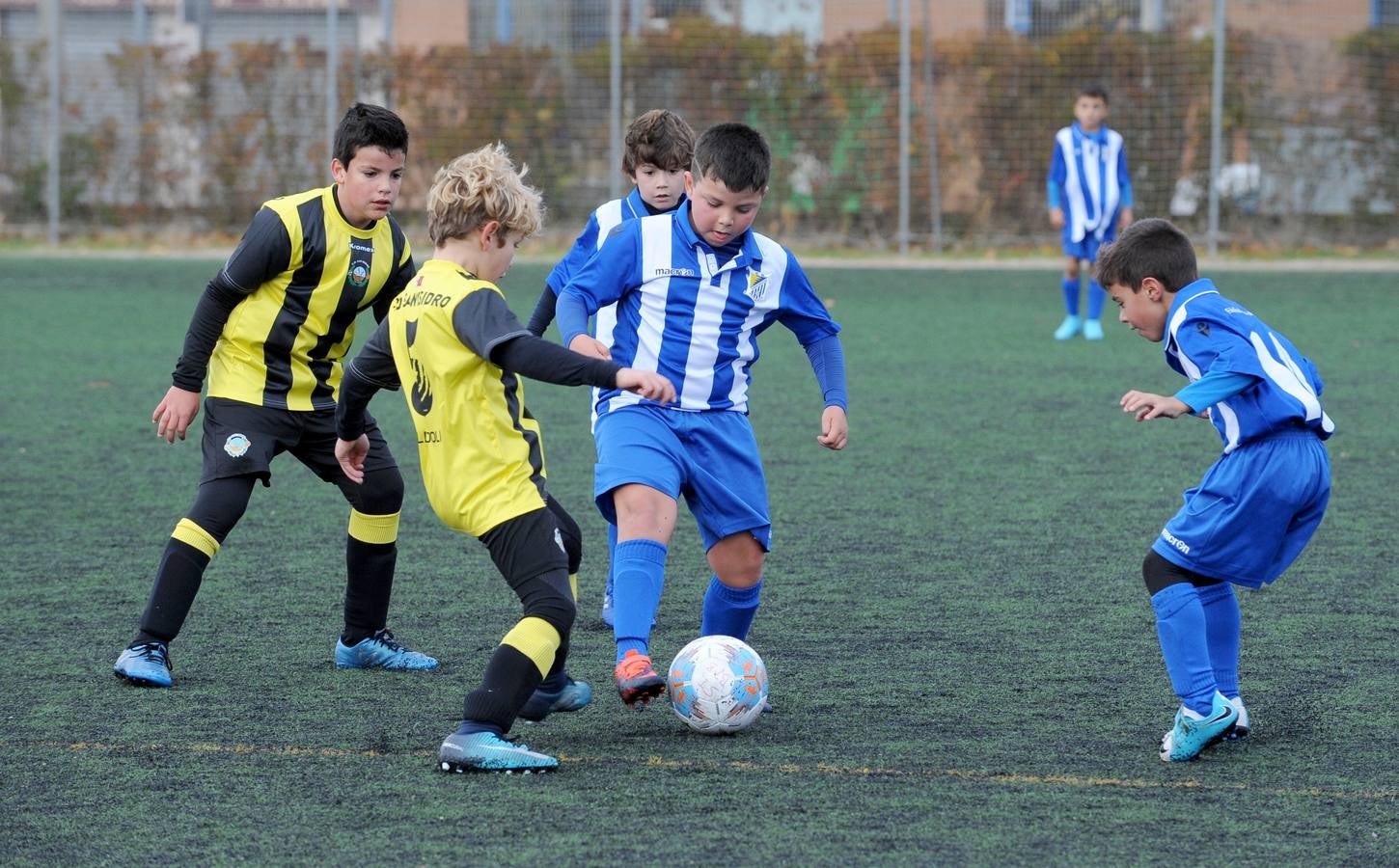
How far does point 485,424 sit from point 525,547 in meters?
0.28

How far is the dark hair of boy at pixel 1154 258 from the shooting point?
3.76 m

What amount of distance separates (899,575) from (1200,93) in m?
13.6

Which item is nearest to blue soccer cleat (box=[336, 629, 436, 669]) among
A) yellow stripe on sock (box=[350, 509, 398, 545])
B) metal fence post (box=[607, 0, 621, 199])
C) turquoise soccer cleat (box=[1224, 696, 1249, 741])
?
yellow stripe on sock (box=[350, 509, 398, 545])

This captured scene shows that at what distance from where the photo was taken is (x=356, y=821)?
323 centimetres

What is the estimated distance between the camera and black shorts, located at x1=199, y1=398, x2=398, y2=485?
436cm

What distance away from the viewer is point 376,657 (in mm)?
4387

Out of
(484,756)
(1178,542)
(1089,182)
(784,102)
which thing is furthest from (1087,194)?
(484,756)

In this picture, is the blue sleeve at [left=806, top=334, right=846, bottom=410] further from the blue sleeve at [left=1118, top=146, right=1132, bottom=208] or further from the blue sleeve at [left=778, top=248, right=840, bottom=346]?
the blue sleeve at [left=1118, top=146, right=1132, bottom=208]

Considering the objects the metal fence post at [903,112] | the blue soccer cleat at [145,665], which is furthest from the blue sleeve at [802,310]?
the metal fence post at [903,112]

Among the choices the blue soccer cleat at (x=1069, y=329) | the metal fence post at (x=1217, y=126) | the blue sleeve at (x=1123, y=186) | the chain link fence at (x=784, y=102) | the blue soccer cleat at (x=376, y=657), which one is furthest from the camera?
the chain link fence at (x=784, y=102)

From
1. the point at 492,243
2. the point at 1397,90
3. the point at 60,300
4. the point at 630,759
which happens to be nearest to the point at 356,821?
the point at 630,759

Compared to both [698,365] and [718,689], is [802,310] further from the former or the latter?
[718,689]

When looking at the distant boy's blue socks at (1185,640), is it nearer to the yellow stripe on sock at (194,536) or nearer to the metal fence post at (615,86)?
the yellow stripe on sock at (194,536)

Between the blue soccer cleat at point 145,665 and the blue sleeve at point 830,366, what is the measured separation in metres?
1.83
